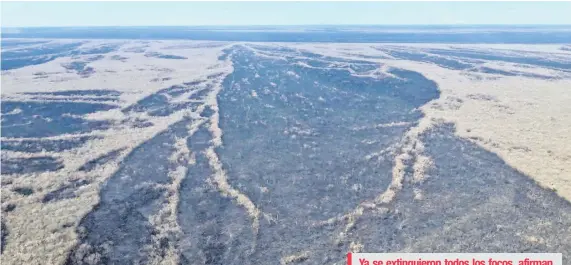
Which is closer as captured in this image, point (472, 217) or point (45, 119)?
point (472, 217)

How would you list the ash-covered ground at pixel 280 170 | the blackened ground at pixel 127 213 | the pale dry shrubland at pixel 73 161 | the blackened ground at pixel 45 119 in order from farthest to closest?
the blackened ground at pixel 45 119 → the pale dry shrubland at pixel 73 161 → the ash-covered ground at pixel 280 170 → the blackened ground at pixel 127 213

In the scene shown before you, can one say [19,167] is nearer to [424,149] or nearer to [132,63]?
[424,149]

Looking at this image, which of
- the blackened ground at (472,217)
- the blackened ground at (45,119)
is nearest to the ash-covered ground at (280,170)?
the blackened ground at (472,217)

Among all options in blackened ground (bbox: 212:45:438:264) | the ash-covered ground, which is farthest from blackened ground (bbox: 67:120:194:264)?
blackened ground (bbox: 212:45:438:264)

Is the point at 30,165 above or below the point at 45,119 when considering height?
below

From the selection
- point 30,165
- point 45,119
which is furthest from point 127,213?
point 45,119

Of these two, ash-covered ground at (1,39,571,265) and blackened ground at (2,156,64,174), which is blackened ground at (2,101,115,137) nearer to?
ash-covered ground at (1,39,571,265)

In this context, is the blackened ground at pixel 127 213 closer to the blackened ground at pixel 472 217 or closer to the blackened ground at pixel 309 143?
the blackened ground at pixel 309 143

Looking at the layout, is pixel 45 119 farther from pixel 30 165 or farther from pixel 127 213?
pixel 127 213

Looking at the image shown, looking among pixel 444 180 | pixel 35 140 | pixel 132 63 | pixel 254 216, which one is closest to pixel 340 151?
pixel 444 180
